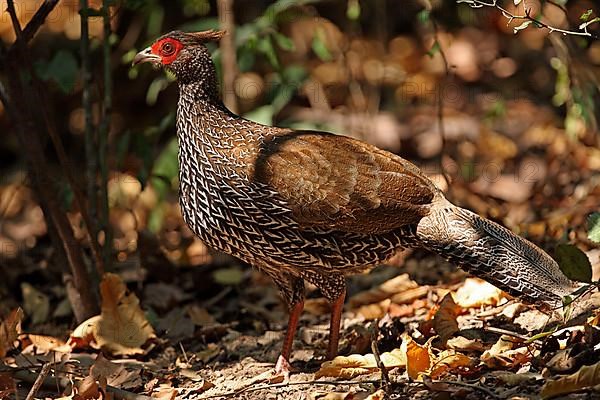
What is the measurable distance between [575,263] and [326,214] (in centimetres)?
123

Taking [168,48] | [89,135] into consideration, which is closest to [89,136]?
[89,135]

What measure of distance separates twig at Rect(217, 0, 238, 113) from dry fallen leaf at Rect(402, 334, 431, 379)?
327 centimetres

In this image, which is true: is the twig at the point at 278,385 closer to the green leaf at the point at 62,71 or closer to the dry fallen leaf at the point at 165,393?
the dry fallen leaf at the point at 165,393

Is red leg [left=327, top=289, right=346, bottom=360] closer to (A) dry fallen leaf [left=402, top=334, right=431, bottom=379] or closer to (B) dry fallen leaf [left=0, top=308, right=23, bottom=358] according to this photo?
(A) dry fallen leaf [left=402, top=334, right=431, bottom=379]

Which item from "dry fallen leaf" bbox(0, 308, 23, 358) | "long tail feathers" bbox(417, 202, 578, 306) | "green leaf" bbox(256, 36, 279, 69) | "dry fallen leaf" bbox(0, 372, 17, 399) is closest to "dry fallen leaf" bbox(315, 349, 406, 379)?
"long tail feathers" bbox(417, 202, 578, 306)

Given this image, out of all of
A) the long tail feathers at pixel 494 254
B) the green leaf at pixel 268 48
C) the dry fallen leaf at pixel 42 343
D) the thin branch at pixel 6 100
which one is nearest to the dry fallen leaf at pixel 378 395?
the long tail feathers at pixel 494 254

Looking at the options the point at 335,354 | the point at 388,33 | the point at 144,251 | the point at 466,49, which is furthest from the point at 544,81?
the point at 335,354

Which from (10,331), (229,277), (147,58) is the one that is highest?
(147,58)

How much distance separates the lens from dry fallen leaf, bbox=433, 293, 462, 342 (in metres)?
4.60

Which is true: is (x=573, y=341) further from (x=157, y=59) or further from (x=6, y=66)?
(x=6, y=66)

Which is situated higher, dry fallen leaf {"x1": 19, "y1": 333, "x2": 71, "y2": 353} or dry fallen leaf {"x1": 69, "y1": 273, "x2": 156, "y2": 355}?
dry fallen leaf {"x1": 69, "y1": 273, "x2": 156, "y2": 355}

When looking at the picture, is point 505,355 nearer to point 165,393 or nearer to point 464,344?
point 464,344

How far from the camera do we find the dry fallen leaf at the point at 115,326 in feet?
17.1

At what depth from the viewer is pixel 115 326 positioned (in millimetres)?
5289
